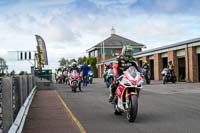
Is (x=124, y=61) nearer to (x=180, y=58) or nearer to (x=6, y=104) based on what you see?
A: (x=6, y=104)

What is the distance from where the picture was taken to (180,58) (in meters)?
43.8

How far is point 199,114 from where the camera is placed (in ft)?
42.4

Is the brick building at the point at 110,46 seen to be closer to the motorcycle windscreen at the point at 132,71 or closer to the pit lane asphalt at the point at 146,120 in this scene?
the pit lane asphalt at the point at 146,120

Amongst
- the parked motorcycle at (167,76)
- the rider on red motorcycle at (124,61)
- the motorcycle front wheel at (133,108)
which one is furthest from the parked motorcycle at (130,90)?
the parked motorcycle at (167,76)

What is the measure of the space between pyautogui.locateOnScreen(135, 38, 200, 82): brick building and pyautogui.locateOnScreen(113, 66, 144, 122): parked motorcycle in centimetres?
2419

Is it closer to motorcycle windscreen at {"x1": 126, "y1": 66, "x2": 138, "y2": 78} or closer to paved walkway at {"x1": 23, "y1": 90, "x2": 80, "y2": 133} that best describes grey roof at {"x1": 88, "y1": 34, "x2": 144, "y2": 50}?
paved walkway at {"x1": 23, "y1": 90, "x2": 80, "y2": 133}

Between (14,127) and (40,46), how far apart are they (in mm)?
37158

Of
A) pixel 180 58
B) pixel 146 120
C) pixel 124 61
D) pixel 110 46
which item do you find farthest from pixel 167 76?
pixel 110 46

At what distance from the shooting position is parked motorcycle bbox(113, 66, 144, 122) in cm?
1134

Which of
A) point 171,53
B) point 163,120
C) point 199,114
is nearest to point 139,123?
point 163,120

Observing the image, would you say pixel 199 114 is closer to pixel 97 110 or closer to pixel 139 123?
pixel 139 123

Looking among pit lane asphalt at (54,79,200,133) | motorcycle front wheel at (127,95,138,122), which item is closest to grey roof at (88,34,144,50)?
pit lane asphalt at (54,79,200,133)

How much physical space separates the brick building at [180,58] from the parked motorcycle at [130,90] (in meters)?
24.2

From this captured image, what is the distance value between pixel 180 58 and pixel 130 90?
32.8 meters
